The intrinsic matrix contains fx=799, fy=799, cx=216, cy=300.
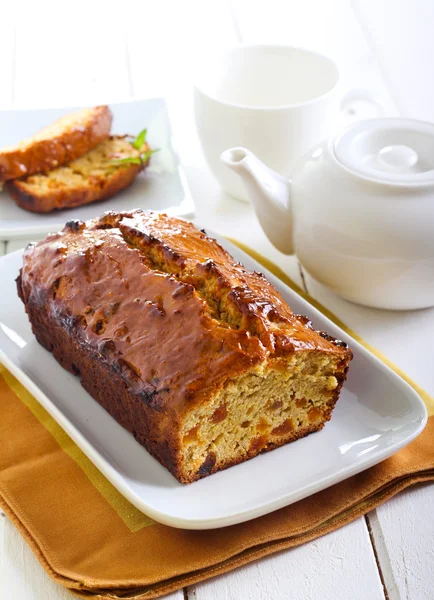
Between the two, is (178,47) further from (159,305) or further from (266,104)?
(159,305)

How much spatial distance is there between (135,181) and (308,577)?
7.90ft

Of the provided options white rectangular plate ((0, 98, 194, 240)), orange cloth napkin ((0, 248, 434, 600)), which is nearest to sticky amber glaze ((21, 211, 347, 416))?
orange cloth napkin ((0, 248, 434, 600))

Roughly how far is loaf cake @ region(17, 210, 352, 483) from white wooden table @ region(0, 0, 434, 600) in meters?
0.40

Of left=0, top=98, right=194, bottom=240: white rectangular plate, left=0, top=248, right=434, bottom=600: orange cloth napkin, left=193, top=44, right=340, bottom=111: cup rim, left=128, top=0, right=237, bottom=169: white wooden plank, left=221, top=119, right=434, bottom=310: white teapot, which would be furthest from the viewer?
left=128, top=0, right=237, bottom=169: white wooden plank

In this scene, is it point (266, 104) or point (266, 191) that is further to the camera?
point (266, 104)

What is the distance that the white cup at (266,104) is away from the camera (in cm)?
367

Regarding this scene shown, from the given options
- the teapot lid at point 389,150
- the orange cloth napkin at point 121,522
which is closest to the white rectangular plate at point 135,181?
the teapot lid at point 389,150

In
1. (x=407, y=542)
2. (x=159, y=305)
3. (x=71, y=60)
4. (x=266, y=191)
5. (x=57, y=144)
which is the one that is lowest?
(x=71, y=60)

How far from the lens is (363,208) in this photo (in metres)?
2.99

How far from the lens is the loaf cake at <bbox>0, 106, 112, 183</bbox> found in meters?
3.87

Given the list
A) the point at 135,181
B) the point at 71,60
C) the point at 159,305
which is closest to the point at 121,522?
the point at 159,305

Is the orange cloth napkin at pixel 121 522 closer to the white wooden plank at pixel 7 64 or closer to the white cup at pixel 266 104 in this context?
the white cup at pixel 266 104

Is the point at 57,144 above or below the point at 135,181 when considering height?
above

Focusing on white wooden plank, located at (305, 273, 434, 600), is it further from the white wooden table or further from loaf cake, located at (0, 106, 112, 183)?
loaf cake, located at (0, 106, 112, 183)
